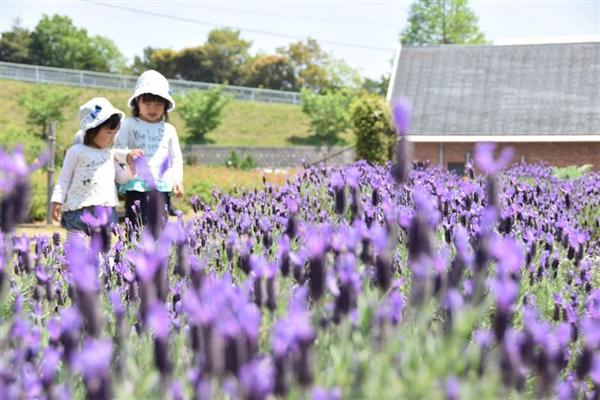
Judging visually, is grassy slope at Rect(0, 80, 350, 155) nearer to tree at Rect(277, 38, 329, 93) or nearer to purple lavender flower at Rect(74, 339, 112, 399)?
tree at Rect(277, 38, 329, 93)

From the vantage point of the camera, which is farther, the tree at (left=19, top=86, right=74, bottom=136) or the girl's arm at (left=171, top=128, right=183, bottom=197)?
the tree at (left=19, top=86, right=74, bottom=136)

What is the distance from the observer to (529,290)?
3.88m

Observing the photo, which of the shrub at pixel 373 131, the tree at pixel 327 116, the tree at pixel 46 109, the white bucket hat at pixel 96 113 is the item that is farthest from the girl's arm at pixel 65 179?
the tree at pixel 327 116

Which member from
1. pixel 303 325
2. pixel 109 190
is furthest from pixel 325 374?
pixel 109 190

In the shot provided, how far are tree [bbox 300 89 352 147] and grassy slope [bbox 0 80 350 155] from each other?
3.58 feet

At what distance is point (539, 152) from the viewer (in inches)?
888

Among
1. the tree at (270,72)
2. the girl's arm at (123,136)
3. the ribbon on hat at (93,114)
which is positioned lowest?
the girl's arm at (123,136)

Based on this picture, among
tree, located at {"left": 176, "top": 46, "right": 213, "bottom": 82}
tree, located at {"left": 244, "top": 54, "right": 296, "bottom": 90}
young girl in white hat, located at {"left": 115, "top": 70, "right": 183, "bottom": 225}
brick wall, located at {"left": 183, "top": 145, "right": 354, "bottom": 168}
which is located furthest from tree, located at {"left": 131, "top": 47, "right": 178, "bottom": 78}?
young girl in white hat, located at {"left": 115, "top": 70, "right": 183, "bottom": 225}

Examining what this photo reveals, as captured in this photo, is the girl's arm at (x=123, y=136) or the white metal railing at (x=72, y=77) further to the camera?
the white metal railing at (x=72, y=77)

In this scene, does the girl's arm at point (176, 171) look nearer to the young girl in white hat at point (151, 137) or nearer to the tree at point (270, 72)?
the young girl in white hat at point (151, 137)

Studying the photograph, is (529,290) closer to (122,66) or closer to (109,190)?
(109,190)

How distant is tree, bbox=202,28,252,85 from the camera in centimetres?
6347

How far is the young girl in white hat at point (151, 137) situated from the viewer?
600 cm

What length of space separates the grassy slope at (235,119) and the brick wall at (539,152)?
16.9m
